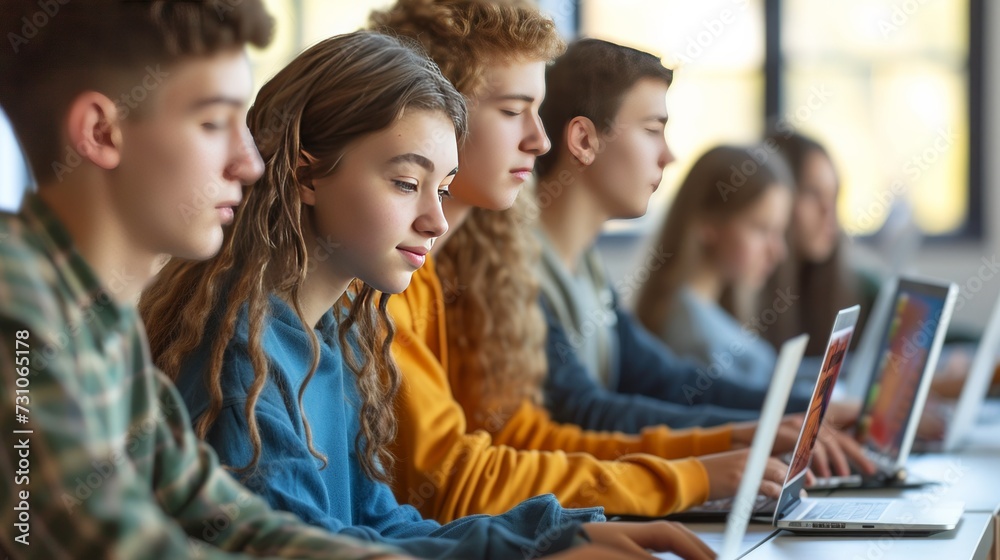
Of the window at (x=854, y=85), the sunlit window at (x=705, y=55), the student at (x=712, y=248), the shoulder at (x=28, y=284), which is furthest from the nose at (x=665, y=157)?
the sunlit window at (x=705, y=55)

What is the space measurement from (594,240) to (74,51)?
3.51 ft

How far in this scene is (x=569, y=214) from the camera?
160 cm

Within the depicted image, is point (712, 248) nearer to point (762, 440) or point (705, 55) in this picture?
point (762, 440)

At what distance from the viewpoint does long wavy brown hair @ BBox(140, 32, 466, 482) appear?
A: 3.12 ft

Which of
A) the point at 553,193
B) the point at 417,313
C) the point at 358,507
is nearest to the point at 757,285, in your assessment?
the point at 553,193

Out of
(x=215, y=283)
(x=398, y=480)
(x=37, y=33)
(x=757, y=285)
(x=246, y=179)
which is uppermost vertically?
(x=37, y=33)

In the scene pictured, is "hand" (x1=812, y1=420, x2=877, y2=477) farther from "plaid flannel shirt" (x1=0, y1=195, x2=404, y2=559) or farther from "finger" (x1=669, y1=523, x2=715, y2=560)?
"plaid flannel shirt" (x1=0, y1=195, x2=404, y2=559)

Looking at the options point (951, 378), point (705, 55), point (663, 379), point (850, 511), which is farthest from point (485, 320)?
point (705, 55)

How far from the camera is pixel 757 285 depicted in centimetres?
284

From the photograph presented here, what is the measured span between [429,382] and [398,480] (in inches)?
4.4

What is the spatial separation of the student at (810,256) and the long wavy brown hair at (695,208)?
0.79 ft

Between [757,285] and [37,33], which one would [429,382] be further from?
[757,285]

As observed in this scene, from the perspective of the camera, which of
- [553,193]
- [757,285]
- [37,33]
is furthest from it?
[757,285]

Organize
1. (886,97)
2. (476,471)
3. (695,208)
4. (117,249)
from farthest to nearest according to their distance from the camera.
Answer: (886,97) < (695,208) < (476,471) < (117,249)
